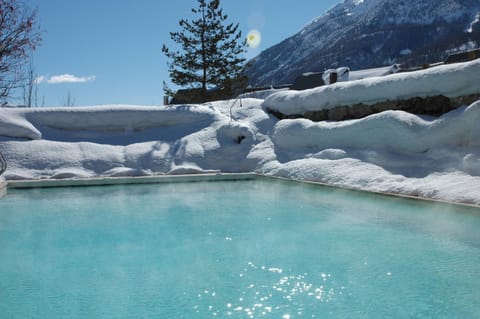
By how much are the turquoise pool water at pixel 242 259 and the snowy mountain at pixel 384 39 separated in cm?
9294

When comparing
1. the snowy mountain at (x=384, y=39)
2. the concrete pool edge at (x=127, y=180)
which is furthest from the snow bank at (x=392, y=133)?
the snowy mountain at (x=384, y=39)

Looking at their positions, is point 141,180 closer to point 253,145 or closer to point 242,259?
point 253,145

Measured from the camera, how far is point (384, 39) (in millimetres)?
115438

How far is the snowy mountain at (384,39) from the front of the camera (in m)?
104

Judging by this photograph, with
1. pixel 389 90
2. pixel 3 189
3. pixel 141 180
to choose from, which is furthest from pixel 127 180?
pixel 389 90

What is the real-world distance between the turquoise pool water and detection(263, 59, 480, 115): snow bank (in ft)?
10.4

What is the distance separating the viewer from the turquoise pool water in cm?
283

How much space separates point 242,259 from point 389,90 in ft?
21.9

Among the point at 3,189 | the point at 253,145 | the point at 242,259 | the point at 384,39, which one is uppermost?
the point at 384,39

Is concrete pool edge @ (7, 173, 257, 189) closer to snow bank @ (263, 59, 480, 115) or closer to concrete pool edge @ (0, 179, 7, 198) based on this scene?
concrete pool edge @ (0, 179, 7, 198)

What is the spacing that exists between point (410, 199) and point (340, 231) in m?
1.94

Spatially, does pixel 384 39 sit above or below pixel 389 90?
above

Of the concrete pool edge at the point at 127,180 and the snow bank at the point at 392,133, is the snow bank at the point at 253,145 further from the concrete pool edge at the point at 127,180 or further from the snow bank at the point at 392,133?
the concrete pool edge at the point at 127,180

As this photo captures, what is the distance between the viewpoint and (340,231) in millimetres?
4828
